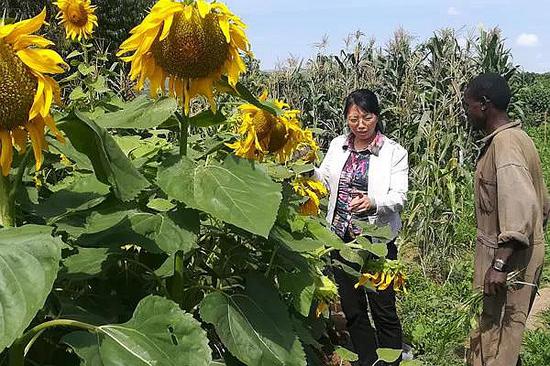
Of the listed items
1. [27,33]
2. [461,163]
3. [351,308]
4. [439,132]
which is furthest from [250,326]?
[461,163]

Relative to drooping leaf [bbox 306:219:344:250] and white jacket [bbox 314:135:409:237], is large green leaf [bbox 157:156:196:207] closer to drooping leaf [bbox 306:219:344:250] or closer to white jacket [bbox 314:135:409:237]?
drooping leaf [bbox 306:219:344:250]

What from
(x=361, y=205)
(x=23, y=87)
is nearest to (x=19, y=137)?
(x=23, y=87)

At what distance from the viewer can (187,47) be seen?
127 centimetres

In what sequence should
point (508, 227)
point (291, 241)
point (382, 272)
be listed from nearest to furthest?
point (291, 241) → point (382, 272) → point (508, 227)

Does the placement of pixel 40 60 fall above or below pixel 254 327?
above

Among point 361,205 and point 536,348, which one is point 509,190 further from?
point 536,348

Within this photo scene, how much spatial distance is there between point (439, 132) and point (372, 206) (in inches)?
116

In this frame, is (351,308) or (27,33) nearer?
(27,33)

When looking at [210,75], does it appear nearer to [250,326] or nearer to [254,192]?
[254,192]

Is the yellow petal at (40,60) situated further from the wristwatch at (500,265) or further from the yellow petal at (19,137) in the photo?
the wristwatch at (500,265)

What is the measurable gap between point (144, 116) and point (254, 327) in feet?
1.40

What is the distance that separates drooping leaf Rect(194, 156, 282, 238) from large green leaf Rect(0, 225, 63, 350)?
0.27 m

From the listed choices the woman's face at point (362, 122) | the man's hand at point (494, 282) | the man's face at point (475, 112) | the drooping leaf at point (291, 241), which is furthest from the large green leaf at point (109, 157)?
the woman's face at point (362, 122)

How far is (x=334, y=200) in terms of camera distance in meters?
4.12
